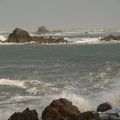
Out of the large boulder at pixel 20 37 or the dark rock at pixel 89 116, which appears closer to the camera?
the dark rock at pixel 89 116

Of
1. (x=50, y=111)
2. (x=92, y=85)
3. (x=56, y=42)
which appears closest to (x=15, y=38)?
(x=56, y=42)

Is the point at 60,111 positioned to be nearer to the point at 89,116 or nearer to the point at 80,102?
the point at 89,116

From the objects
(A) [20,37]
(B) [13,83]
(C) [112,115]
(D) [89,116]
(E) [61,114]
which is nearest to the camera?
(D) [89,116]

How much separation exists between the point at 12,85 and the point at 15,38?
83.7 meters

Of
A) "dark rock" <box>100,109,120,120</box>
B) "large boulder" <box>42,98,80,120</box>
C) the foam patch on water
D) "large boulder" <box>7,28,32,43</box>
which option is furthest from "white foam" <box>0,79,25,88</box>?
"large boulder" <box>7,28,32,43</box>

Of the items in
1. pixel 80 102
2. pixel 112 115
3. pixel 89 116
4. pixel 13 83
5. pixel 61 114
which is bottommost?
pixel 13 83

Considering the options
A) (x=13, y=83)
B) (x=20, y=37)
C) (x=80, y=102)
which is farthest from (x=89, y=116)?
(x=20, y=37)

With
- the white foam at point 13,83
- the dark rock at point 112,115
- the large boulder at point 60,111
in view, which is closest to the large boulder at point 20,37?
the white foam at point 13,83

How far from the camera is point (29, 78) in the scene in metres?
29.5

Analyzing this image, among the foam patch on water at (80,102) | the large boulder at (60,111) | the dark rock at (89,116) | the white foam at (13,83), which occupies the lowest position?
the white foam at (13,83)

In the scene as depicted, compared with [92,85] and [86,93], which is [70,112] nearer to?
[86,93]

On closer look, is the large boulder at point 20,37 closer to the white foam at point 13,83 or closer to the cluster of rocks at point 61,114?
the white foam at point 13,83

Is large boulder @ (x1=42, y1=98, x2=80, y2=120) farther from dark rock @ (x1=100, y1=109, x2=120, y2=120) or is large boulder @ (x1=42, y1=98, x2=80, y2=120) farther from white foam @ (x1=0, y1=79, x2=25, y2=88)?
white foam @ (x1=0, y1=79, x2=25, y2=88)

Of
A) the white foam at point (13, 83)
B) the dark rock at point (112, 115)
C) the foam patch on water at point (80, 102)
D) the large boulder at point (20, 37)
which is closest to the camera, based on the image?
the dark rock at point (112, 115)
